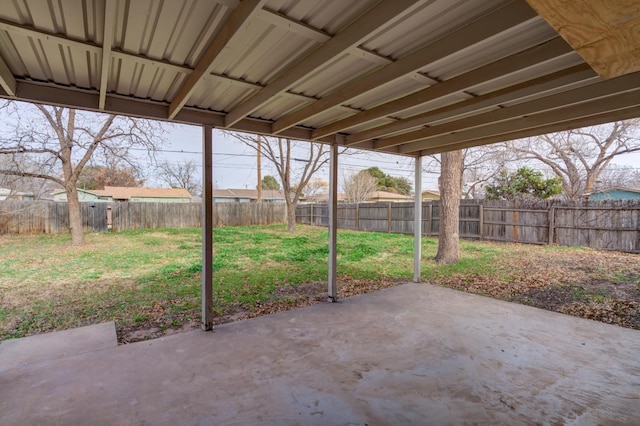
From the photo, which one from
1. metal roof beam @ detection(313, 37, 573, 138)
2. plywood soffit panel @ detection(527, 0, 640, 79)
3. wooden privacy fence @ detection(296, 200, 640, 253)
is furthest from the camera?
wooden privacy fence @ detection(296, 200, 640, 253)

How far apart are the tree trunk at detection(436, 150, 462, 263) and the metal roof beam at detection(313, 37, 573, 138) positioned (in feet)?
15.1

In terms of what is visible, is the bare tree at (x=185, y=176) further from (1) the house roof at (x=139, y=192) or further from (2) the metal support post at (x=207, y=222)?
(2) the metal support post at (x=207, y=222)

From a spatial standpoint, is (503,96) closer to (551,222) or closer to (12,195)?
(551,222)

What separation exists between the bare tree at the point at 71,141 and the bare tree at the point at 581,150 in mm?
13310

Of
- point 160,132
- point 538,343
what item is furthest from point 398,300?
point 160,132

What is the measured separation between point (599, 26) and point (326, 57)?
4.31 ft

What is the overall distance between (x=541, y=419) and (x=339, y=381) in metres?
1.28

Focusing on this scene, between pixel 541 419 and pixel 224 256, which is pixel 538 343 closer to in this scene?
pixel 541 419

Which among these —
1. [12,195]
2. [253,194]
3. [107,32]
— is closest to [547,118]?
[107,32]

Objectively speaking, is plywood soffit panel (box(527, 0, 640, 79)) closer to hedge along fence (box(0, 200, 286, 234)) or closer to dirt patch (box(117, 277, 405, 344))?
dirt patch (box(117, 277, 405, 344))

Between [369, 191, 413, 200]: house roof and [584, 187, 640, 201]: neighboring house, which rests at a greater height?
[369, 191, 413, 200]: house roof

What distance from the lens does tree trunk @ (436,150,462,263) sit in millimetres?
7082

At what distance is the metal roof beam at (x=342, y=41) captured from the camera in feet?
5.01

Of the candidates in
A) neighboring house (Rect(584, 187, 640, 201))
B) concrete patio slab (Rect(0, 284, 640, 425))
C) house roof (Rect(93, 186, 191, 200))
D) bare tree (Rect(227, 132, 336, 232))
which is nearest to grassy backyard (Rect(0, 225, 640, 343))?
concrete patio slab (Rect(0, 284, 640, 425))
